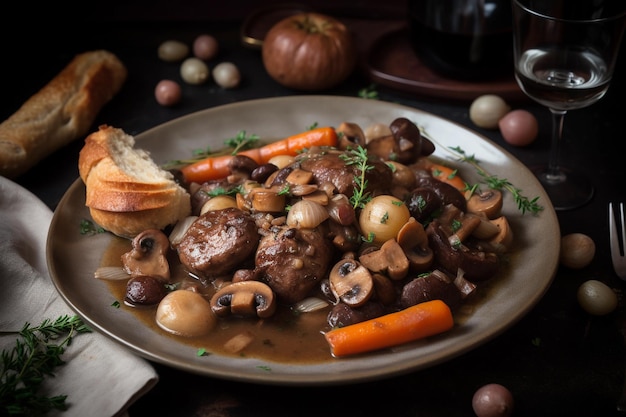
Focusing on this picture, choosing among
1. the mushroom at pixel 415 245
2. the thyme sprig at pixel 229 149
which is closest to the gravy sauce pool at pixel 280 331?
the mushroom at pixel 415 245

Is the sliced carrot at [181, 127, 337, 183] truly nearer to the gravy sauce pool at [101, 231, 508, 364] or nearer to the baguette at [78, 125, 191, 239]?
the baguette at [78, 125, 191, 239]

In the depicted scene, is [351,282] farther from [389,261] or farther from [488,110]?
[488,110]

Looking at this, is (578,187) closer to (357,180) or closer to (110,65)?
(357,180)

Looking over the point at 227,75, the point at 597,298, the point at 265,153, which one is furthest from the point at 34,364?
the point at 227,75

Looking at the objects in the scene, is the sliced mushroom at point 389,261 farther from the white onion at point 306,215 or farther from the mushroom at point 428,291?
the white onion at point 306,215

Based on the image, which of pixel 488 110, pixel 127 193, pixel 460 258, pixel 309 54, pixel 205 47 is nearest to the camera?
pixel 460 258
